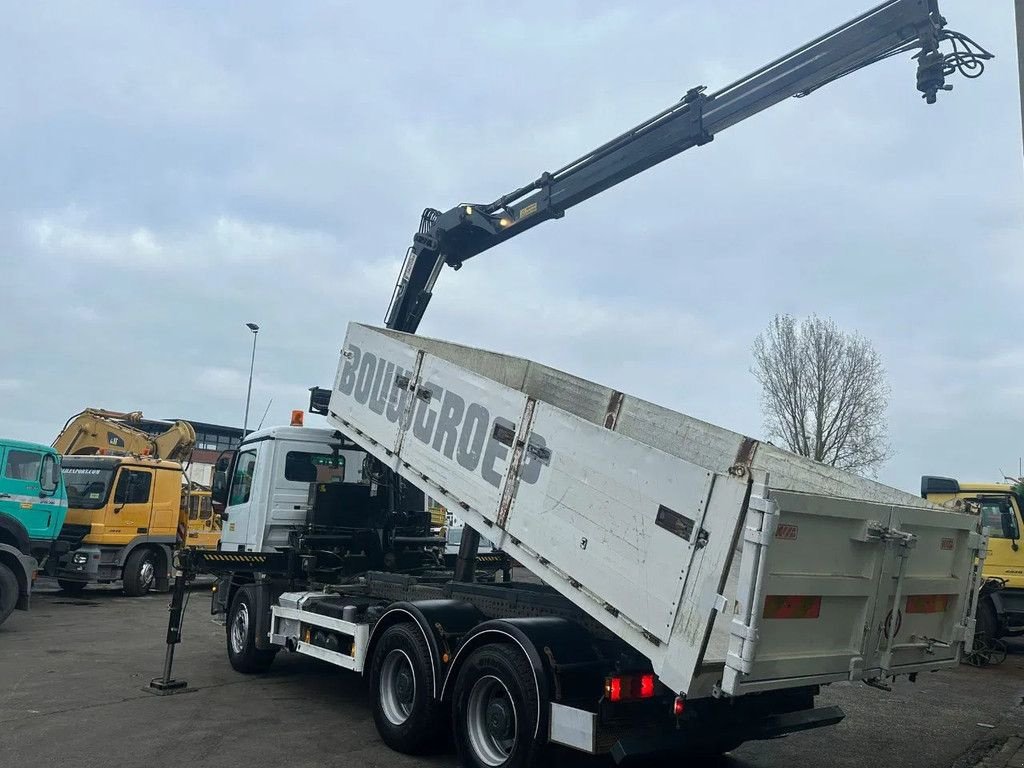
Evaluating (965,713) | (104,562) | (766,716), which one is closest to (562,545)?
(766,716)

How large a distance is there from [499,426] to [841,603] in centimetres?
255

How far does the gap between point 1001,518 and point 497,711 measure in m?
10.9

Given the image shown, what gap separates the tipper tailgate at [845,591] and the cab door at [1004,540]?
28.1 feet

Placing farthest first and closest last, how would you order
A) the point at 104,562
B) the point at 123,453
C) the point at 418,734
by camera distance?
the point at 123,453 < the point at 104,562 < the point at 418,734

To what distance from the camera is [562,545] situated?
5.45 meters

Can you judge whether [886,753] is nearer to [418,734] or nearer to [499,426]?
[418,734]

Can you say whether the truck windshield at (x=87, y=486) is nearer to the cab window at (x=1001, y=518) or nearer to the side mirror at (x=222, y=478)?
the side mirror at (x=222, y=478)

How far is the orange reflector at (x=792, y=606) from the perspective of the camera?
4.43 m

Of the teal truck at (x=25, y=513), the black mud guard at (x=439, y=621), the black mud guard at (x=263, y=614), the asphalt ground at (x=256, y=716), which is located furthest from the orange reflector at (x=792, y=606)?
the teal truck at (x=25, y=513)

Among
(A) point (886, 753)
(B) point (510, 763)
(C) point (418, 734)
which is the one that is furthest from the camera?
(A) point (886, 753)

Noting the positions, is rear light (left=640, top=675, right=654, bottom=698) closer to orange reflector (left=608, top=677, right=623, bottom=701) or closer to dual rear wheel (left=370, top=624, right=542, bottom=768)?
orange reflector (left=608, top=677, right=623, bottom=701)

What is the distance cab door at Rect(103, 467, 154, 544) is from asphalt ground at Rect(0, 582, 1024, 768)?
489cm

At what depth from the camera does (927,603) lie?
5.47 meters

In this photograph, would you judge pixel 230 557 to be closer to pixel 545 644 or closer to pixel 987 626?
pixel 545 644
